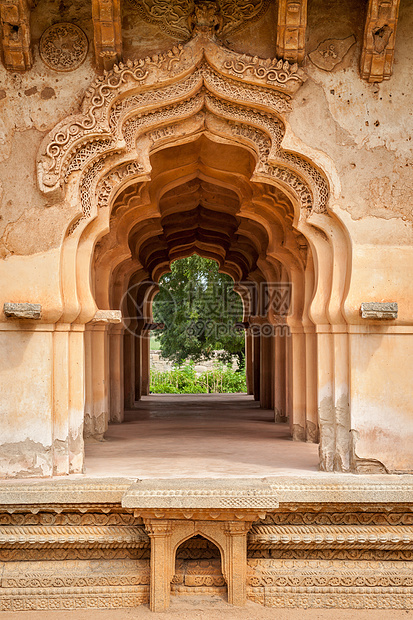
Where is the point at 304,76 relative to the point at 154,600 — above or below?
above

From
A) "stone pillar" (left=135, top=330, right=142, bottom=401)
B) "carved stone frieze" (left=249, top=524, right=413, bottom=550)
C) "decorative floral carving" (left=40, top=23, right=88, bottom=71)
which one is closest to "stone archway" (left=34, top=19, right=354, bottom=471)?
"decorative floral carving" (left=40, top=23, right=88, bottom=71)

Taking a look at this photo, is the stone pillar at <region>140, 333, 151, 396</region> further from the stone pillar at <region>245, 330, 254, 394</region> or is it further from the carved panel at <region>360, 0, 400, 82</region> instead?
the carved panel at <region>360, 0, 400, 82</region>

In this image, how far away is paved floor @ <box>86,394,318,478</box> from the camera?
5.90 m

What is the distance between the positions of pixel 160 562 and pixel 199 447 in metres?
2.66

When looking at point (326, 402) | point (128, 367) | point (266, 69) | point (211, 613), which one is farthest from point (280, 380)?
point (211, 613)

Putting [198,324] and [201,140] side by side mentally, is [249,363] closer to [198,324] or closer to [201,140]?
[198,324]

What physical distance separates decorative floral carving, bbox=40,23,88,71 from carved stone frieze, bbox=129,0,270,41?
0.63m

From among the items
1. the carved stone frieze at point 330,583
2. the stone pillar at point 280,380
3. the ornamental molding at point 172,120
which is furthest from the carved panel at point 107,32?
A: the stone pillar at point 280,380

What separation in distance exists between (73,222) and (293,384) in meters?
4.14

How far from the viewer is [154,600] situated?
187 inches

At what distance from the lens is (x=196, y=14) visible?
571cm

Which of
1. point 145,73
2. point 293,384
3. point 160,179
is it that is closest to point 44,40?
point 145,73

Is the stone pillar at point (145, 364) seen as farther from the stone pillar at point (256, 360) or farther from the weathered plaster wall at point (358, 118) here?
the weathered plaster wall at point (358, 118)

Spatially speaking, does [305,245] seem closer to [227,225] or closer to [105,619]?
[227,225]
